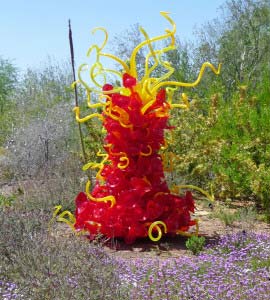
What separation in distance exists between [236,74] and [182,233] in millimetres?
14497

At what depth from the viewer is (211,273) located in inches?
203

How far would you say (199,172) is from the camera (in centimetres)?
929

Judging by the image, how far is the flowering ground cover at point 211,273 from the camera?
4668mm

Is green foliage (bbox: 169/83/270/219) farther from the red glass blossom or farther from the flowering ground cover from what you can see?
the flowering ground cover

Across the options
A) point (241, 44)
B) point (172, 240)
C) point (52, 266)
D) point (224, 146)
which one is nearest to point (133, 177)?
point (172, 240)

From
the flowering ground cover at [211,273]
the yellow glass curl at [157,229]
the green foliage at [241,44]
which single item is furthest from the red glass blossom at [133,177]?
the green foliage at [241,44]

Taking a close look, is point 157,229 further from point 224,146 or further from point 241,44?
point 241,44

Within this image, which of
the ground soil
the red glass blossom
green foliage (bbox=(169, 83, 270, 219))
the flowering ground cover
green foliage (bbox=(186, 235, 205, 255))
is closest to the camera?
the flowering ground cover

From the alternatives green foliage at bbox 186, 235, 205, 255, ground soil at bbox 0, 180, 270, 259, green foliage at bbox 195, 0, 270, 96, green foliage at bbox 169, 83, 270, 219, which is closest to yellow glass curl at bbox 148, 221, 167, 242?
ground soil at bbox 0, 180, 270, 259

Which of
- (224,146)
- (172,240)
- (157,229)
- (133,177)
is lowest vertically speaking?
(172,240)

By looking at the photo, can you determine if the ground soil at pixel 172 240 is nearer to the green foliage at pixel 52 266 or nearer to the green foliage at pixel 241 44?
the green foliage at pixel 52 266

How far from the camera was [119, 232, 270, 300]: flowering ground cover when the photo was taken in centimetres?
467

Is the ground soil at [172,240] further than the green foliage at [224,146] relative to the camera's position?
No

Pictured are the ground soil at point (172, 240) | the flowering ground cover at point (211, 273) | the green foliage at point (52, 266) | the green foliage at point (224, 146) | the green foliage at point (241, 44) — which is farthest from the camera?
the green foliage at point (241, 44)
